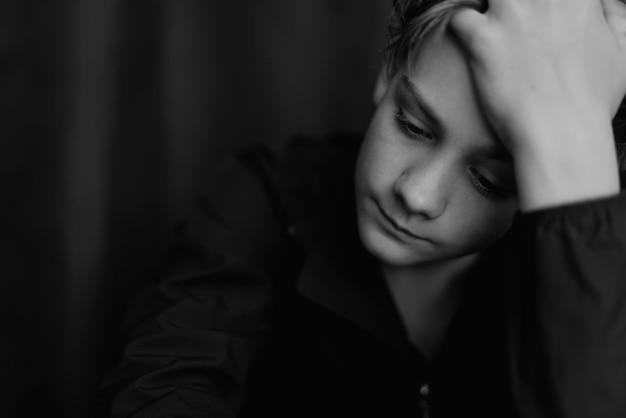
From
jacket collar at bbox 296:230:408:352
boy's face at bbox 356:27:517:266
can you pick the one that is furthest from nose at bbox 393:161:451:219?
jacket collar at bbox 296:230:408:352

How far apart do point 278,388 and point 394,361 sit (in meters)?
0.19

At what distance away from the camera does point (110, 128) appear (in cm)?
119

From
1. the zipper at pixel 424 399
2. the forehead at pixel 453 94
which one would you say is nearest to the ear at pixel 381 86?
the forehead at pixel 453 94

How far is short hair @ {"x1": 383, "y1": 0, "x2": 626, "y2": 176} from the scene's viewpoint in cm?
74

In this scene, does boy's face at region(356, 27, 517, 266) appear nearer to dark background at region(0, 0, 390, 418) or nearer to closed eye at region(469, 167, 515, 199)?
closed eye at region(469, 167, 515, 199)

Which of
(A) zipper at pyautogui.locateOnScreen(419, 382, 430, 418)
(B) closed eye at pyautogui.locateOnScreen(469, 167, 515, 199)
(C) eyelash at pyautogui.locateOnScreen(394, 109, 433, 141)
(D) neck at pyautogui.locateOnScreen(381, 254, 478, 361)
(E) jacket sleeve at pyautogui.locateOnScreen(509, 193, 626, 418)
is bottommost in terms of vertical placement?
(A) zipper at pyautogui.locateOnScreen(419, 382, 430, 418)

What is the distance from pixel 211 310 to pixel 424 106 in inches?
14.2

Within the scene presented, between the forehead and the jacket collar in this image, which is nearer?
the forehead

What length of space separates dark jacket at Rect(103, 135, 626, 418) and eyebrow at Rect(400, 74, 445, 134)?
0.11m

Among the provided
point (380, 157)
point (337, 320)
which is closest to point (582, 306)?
point (380, 157)

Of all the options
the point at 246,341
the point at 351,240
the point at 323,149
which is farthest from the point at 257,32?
the point at 246,341

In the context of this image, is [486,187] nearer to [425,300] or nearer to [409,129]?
[409,129]

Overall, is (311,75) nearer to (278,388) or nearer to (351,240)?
(351,240)

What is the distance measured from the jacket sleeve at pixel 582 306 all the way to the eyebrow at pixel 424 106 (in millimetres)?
121
